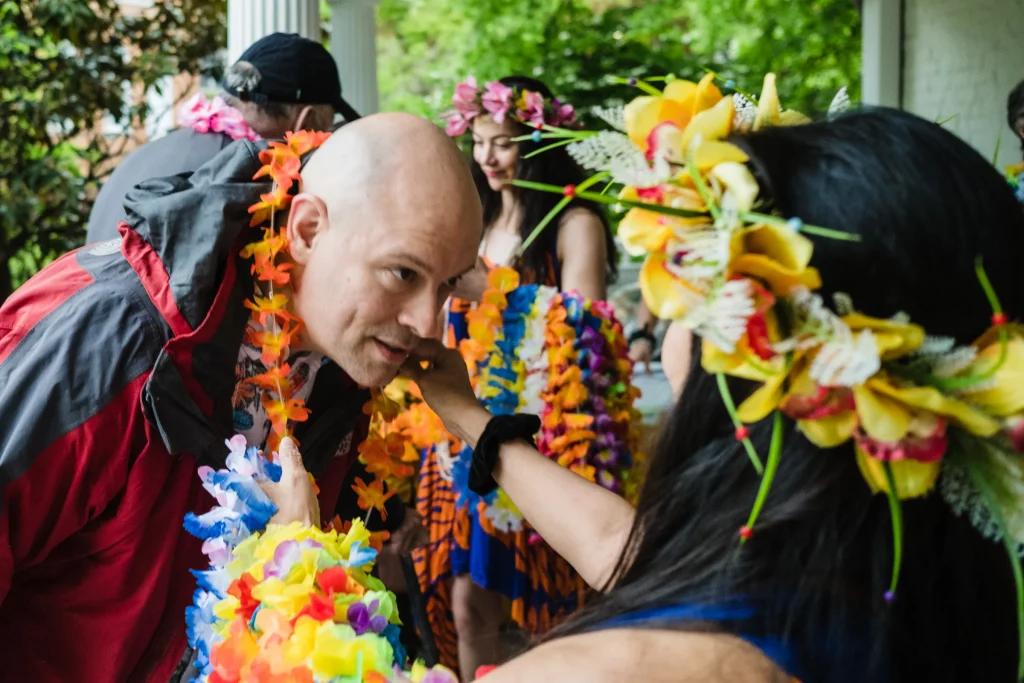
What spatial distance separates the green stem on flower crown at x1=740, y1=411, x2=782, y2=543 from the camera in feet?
4.13

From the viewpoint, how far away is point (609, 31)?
1159 cm

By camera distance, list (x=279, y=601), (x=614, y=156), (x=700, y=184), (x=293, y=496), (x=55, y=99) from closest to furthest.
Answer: (x=700, y=184) < (x=614, y=156) < (x=279, y=601) < (x=293, y=496) < (x=55, y=99)

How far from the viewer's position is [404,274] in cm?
202

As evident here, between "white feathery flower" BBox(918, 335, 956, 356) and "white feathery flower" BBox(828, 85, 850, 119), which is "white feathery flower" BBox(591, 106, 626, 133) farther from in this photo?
"white feathery flower" BBox(918, 335, 956, 356)

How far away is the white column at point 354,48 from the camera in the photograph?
5688 mm

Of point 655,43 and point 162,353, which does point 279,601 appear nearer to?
point 162,353

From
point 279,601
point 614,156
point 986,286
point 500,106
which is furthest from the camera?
point 500,106

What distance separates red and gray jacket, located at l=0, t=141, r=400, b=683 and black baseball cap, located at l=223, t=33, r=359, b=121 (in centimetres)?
175

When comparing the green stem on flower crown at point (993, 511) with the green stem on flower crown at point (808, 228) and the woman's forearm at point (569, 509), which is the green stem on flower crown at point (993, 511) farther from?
the woman's forearm at point (569, 509)

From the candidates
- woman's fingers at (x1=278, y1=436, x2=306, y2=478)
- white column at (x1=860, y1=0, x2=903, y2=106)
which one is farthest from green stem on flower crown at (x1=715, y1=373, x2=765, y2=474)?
white column at (x1=860, y1=0, x2=903, y2=106)

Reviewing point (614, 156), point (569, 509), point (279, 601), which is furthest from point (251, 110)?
point (614, 156)

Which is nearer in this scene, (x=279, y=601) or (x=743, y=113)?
(x=743, y=113)

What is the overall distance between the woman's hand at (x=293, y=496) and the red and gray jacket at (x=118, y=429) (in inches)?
5.5

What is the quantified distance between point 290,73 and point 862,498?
2.91 m
